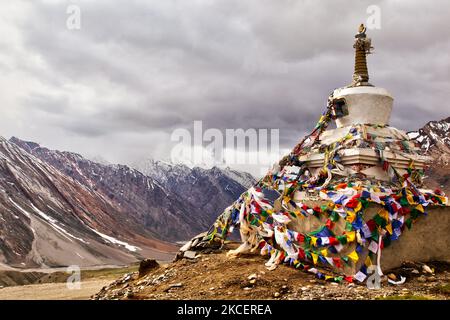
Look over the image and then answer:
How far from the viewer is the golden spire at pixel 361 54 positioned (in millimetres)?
16359

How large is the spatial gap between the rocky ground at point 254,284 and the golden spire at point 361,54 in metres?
6.92

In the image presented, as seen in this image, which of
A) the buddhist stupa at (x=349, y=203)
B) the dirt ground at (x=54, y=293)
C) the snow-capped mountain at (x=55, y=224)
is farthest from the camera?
the snow-capped mountain at (x=55, y=224)

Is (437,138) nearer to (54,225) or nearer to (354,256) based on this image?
(54,225)

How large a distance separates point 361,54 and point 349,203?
22.0 feet

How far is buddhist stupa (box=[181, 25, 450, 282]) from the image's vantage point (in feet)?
40.6

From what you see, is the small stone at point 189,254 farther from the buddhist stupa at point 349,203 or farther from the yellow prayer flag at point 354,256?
the yellow prayer flag at point 354,256

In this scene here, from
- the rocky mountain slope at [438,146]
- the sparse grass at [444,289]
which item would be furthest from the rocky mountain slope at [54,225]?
the rocky mountain slope at [438,146]

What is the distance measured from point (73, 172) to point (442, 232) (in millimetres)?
195884

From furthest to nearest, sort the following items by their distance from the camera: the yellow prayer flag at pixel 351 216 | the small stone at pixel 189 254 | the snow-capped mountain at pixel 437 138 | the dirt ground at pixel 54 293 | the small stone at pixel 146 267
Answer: the snow-capped mountain at pixel 437 138, the dirt ground at pixel 54 293, the small stone at pixel 146 267, the small stone at pixel 189 254, the yellow prayer flag at pixel 351 216

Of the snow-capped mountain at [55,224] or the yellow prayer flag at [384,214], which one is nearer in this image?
the yellow prayer flag at [384,214]

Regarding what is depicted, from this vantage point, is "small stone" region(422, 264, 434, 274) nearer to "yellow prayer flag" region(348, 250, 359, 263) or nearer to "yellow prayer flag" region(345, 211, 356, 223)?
"yellow prayer flag" region(348, 250, 359, 263)

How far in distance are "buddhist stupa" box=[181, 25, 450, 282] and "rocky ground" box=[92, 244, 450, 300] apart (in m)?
0.42
